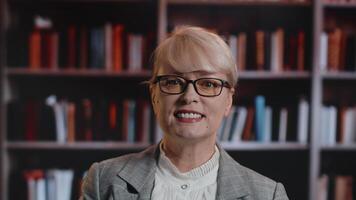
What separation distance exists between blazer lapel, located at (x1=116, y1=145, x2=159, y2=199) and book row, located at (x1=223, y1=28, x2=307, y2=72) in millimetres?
1823

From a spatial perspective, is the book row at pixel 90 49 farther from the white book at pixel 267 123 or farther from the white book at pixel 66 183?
the white book at pixel 267 123

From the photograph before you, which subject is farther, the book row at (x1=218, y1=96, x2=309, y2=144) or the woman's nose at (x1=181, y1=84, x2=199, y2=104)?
the book row at (x1=218, y1=96, x2=309, y2=144)

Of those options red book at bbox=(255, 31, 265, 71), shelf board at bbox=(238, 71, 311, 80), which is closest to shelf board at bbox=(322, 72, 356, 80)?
shelf board at bbox=(238, 71, 311, 80)

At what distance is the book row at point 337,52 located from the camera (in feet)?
10.1

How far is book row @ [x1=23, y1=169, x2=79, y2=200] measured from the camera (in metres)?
3.10

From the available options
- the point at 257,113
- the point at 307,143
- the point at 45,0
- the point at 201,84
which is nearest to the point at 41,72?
the point at 45,0

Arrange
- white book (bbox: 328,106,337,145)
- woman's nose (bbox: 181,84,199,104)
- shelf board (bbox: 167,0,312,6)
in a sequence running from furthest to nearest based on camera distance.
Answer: white book (bbox: 328,106,337,145)
shelf board (bbox: 167,0,312,6)
woman's nose (bbox: 181,84,199,104)

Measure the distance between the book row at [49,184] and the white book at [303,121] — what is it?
1.33 metres

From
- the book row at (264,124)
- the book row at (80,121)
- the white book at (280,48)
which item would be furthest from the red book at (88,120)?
the white book at (280,48)

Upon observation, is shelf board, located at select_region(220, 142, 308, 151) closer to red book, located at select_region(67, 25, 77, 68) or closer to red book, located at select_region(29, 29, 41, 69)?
red book, located at select_region(67, 25, 77, 68)

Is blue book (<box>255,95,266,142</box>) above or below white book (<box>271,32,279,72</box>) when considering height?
below

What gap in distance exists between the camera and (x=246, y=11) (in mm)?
3334

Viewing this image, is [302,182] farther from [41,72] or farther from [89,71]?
[41,72]

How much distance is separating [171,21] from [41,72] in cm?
85
